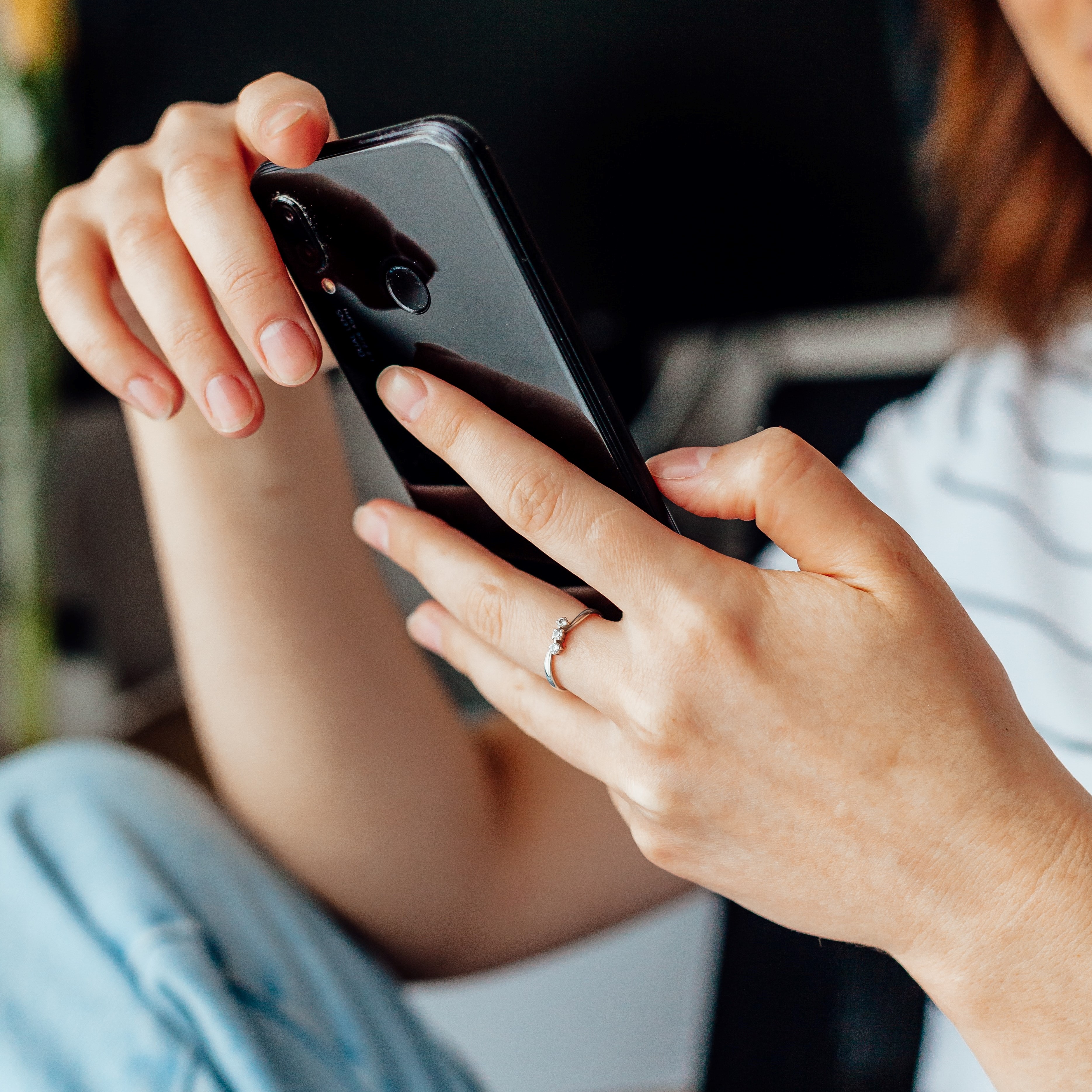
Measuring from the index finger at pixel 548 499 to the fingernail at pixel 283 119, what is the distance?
10cm

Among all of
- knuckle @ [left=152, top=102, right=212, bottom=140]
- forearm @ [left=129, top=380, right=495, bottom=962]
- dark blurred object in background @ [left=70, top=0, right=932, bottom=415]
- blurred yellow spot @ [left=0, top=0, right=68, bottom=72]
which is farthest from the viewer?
dark blurred object in background @ [left=70, top=0, right=932, bottom=415]

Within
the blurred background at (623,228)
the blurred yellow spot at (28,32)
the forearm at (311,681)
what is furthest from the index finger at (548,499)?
the blurred yellow spot at (28,32)

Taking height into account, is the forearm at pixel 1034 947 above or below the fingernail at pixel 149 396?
below

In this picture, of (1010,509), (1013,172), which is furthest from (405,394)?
(1013,172)

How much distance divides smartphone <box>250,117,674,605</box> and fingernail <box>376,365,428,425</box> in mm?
26

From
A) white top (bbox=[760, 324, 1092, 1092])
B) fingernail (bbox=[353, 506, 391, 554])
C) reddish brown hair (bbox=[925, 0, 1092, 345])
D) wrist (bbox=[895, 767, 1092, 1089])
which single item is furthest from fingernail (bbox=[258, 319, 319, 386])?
reddish brown hair (bbox=[925, 0, 1092, 345])

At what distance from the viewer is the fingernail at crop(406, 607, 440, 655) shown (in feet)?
1.64

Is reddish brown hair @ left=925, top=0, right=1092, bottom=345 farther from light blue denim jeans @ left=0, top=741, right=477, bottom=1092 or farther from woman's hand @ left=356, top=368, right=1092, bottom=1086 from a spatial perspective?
light blue denim jeans @ left=0, top=741, right=477, bottom=1092

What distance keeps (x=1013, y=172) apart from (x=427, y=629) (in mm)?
709

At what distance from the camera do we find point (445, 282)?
1.19ft

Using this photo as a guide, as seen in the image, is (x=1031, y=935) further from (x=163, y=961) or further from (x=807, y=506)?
(x=163, y=961)

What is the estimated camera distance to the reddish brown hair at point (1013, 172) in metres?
0.80

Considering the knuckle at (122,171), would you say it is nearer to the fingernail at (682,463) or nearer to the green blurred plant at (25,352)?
the fingernail at (682,463)

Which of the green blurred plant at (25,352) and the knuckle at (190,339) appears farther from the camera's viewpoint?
the green blurred plant at (25,352)
